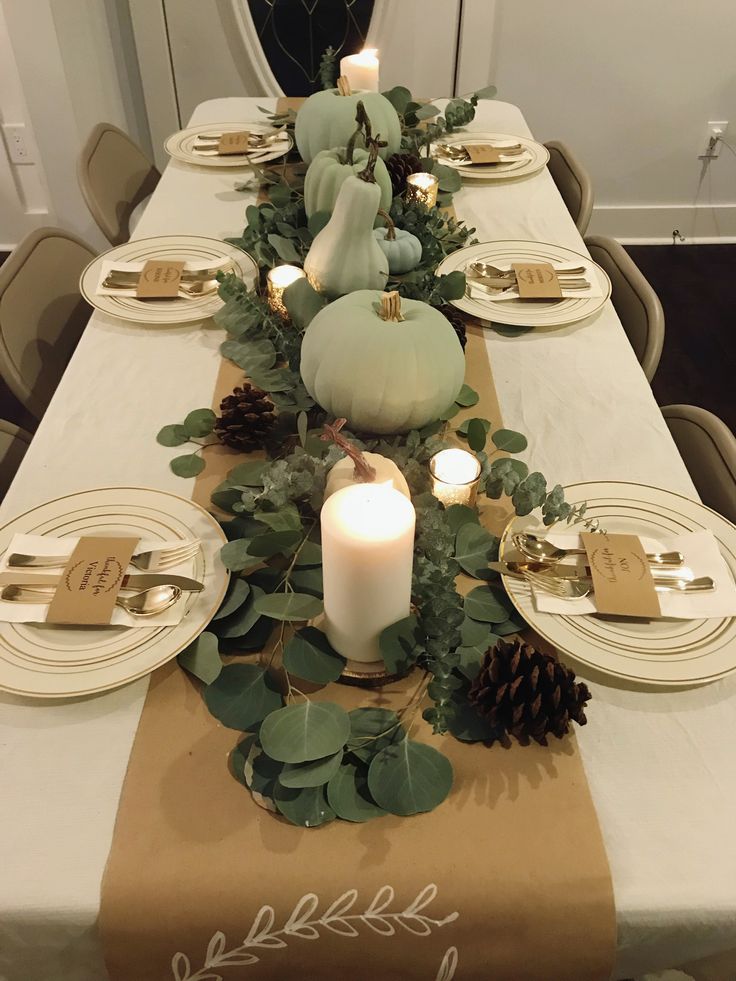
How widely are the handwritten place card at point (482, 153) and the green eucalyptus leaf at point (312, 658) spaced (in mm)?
1191

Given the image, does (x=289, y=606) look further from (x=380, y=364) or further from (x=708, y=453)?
(x=708, y=453)

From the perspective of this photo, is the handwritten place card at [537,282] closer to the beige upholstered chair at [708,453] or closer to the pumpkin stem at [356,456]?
the beige upholstered chair at [708,453]

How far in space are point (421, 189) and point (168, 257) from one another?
17.4 inches

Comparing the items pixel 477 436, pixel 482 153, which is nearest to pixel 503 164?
pixel 482 153

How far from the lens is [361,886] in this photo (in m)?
0.52

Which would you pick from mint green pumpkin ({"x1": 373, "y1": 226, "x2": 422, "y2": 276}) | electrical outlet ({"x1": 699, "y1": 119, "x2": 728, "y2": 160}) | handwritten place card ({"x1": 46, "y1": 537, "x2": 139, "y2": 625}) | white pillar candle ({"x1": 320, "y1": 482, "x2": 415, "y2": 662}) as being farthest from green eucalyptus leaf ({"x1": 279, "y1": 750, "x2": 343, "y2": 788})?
electrical outlet ({"x1": 699, "y1": 119, "x2": 728, "y2": 160})

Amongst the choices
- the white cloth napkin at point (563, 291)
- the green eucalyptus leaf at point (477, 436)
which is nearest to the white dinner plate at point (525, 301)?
the white cloth napkin at point (563, 291)

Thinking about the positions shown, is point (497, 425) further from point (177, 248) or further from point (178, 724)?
point (177, 248)

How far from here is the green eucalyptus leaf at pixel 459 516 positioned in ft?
2.46

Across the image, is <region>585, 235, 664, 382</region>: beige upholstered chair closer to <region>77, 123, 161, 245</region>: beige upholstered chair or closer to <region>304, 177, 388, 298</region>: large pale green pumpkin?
<region>304, 177, 388, 298</region>: large pale green pumpkin

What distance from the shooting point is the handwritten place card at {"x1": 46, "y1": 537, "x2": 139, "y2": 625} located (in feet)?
2.14

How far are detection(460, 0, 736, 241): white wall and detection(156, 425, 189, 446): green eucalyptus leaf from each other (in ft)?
6.81

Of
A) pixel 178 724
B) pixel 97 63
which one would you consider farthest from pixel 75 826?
pixel 97 63

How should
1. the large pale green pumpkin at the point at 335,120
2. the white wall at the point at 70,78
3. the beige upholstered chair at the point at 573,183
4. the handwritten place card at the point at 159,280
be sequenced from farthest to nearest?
the white wall at the point at 70,78 < the beige upholstered chair at the point at 573,183 < the large pale green pumpkin at the point at 335,120 < the handwritten place card at the point at 159,280
